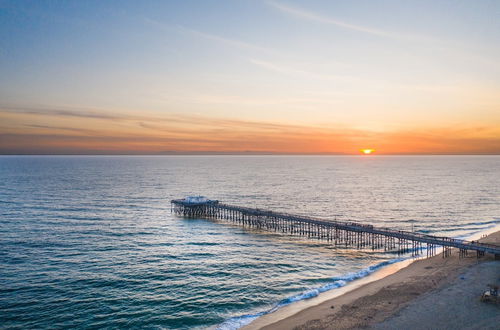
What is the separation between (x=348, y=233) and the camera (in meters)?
61.0

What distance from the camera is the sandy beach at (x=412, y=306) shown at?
26297mm

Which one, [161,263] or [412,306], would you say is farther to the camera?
[161,263]

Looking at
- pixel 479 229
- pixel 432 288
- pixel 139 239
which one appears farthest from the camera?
pixel 479 229

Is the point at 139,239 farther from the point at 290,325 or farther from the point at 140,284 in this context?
the point at 290,325

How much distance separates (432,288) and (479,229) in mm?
37294

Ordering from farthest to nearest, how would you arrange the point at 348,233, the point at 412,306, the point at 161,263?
the point at 348,233
the point at 161,263
the point at 412,306

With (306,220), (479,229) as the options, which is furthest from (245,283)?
(479,229)

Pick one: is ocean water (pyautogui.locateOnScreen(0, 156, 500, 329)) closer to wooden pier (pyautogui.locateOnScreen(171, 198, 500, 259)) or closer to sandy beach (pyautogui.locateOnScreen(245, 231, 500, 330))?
sandy beach (pyautogui.locateOnScreen(245, 231, 500, 330))

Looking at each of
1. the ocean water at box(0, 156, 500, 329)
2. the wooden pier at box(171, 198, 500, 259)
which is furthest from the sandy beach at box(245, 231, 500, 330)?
the wooden pier at box(171, 198, 500, 259)

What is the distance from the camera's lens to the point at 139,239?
53.4 meters

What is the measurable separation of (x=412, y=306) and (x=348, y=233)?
32056 millimetres

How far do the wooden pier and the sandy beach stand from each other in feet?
16.0

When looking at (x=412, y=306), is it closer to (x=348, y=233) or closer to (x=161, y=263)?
(x=161, y=263)

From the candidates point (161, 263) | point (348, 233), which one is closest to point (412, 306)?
point (161, 263)
